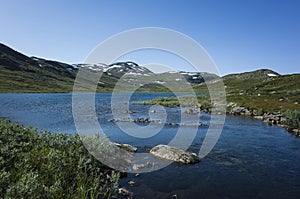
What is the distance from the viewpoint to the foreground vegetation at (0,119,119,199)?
6655mm

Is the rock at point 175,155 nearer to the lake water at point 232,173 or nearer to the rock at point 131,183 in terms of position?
the lake water at point 232,173

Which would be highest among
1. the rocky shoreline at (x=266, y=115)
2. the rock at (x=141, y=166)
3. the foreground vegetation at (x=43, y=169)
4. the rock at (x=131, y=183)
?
the rocky shoreline at (x=266, y=115)

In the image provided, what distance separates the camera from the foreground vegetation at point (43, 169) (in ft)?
21.8

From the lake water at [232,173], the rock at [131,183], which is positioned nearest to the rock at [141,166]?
the lake water at [232,173]

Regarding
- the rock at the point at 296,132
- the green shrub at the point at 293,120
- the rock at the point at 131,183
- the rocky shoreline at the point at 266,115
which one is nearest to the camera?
the rock at the point at 131,183

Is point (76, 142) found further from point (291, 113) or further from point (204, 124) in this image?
point (291, 113)

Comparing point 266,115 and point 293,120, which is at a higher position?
point 266,115

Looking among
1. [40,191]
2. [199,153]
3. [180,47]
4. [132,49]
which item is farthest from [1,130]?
[199,153]

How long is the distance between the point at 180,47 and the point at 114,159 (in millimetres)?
8916

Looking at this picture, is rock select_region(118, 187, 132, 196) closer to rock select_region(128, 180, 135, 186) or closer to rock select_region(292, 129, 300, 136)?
rock select_region(128, 180, 135, 186)

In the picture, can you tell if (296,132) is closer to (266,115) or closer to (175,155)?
(266,115)

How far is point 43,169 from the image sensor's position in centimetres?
876

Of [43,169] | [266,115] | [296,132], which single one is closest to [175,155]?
[43,169]

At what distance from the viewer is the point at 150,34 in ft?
55.3
